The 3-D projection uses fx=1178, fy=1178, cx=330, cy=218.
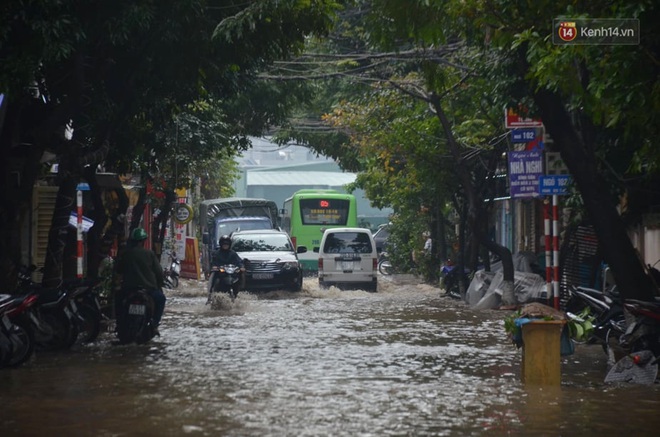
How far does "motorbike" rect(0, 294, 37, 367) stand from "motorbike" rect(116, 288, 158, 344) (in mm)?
2661

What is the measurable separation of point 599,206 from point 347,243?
1905cm

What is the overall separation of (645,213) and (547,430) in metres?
11.5

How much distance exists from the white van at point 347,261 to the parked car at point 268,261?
1.43 meters

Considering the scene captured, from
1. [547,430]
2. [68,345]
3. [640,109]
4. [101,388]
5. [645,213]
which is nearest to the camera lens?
[547,430]

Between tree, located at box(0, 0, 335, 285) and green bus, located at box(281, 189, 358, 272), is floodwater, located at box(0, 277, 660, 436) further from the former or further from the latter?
green bus, located at box(281, 189, 358, 272)

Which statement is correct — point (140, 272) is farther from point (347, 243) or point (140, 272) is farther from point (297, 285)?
point (347, 243)

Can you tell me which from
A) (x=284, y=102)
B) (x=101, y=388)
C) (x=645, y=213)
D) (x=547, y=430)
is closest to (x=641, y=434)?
(x=547, y=430)

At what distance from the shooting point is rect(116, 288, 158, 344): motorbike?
1688 centimetres

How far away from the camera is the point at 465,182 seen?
1054 inches

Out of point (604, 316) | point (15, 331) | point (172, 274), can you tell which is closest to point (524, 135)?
point (604, 316)

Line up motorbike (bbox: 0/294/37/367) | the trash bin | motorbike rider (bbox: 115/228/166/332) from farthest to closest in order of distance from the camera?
motorbike rider (bbox: 115/228/166/332) < motorbike (bbox: 0/294/37/367) < the trash bin

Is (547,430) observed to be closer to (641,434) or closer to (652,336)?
(641,434)

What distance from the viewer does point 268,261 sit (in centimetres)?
3039

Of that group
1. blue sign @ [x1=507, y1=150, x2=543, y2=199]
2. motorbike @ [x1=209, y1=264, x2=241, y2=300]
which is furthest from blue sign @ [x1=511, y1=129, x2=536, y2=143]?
motorbike @ [x1=209, y1=264, x2=241, y2=300]
